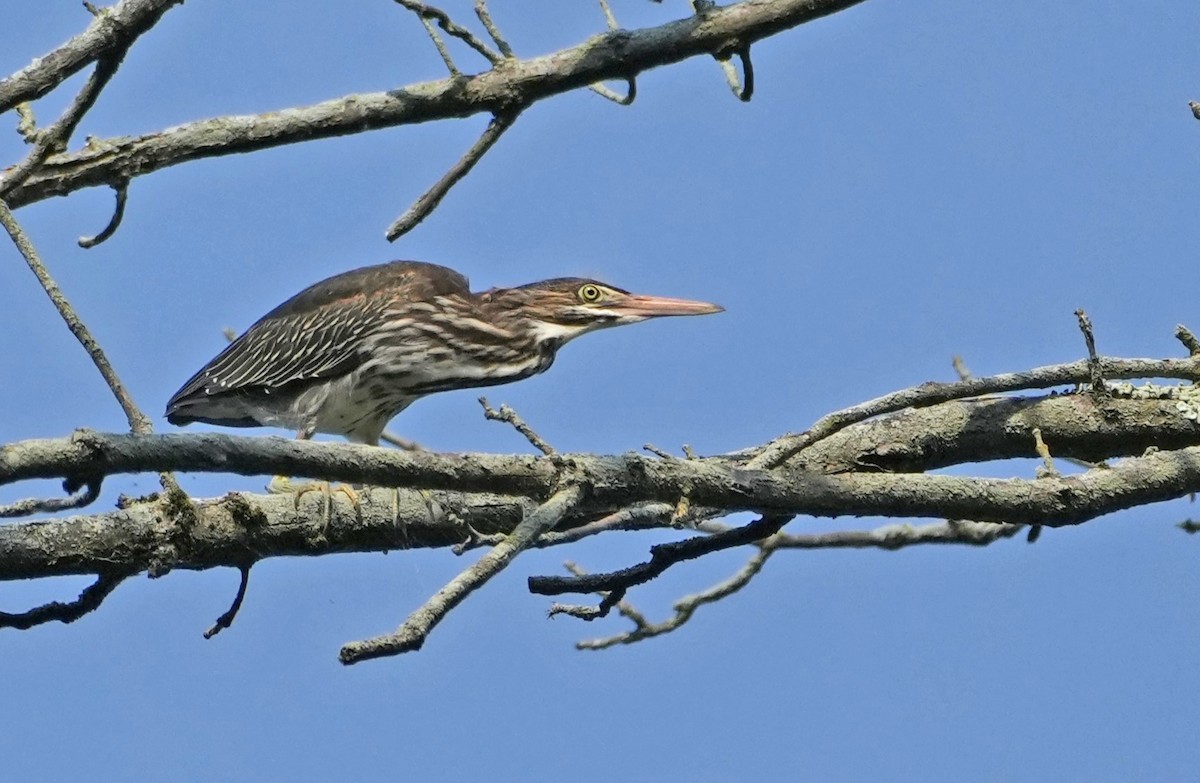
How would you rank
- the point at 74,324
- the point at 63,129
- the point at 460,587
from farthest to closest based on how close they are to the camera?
the point at 63,129, the point at 74,324, the point at 460,587

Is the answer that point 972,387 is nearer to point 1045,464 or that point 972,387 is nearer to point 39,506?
point 1045,464

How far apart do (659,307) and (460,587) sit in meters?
4.80

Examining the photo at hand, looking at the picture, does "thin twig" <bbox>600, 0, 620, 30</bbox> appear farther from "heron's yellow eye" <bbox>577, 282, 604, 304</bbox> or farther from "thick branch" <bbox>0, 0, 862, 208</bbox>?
"heron's yellow eye" <bbox>577, 282, 604, 304</bbox>

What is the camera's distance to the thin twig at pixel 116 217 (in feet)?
13.9

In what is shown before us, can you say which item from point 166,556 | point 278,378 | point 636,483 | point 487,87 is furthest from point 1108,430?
point 278,378

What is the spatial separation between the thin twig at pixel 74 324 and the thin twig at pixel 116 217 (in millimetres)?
569

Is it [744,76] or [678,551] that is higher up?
[744,76]

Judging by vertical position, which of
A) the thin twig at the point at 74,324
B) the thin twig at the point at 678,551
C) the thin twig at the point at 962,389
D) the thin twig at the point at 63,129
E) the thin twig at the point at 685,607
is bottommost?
the thin twig at the point at 685,607

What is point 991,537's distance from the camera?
5.36m

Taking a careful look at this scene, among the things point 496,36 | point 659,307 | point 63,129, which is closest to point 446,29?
point 496,36

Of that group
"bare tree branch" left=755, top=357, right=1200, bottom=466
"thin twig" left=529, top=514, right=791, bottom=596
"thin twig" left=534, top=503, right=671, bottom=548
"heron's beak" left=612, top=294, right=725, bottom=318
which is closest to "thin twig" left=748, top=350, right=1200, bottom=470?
"bare tree branch" left=755, top=357, right=1200, bottom=466

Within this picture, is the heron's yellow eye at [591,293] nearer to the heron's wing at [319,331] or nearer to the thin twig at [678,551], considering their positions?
the heron's wing at [319,331]

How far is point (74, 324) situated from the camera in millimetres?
3451

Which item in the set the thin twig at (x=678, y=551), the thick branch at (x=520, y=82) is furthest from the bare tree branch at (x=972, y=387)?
the thick branch at (x=520, y=82)
